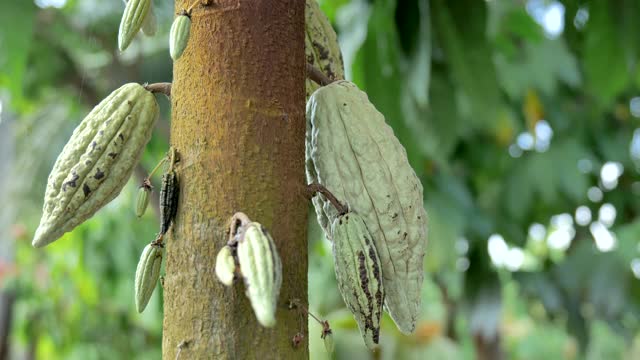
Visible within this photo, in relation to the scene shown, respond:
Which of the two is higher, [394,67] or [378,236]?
[394,67]

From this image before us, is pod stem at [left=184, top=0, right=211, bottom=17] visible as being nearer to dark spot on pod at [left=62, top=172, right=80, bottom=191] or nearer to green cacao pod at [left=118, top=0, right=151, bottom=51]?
green cacao pod at [left=118, top=0, right=151, bottom=51]

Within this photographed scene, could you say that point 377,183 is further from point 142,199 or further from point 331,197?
point 142,199

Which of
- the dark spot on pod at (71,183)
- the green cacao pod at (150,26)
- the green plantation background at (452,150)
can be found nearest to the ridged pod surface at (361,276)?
the dark spot on pod at (71,183)

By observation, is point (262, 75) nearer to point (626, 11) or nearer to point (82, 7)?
point (626, 11)

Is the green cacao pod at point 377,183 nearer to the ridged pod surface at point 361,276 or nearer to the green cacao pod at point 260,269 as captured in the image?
the ridged pod surface at point 361,276

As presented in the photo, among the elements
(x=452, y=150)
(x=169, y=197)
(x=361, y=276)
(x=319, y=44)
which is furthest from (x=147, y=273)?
(x=452, y=150)


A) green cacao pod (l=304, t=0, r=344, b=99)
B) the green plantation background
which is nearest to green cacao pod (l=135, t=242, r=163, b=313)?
green cacao pod (l=304, t=0, r=344, b=99)

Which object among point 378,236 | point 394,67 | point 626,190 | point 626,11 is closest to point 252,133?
point 378,236
